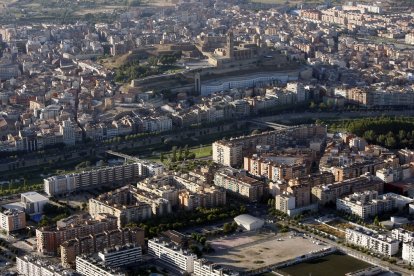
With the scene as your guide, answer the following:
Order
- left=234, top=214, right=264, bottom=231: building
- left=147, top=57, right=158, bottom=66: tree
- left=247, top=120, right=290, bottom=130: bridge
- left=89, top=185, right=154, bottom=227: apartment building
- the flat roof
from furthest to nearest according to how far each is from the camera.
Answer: left=147, top=57, right=158, bottom=66: tree → left=247, top=120, right=290, bottom=130: bridge → the flat roof → left=89, top=185, right=154, bottom=227: apartment building → left=234, top=214, right=264, bottom=231: building

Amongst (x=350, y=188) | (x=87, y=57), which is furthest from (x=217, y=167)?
(x=87, y=57)

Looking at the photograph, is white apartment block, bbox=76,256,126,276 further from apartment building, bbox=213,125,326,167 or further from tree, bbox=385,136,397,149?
tree, bbox=385,136,397,149

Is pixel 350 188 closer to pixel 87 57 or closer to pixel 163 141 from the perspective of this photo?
pixel 163 141

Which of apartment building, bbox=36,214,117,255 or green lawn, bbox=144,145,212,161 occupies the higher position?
apartment building, bbox=36,214,117,255

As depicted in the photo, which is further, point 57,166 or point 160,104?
point 160,104

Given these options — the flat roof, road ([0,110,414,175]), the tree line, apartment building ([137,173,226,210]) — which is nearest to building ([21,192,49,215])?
the flat roof

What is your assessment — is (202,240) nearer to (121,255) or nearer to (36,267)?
(121,255)
